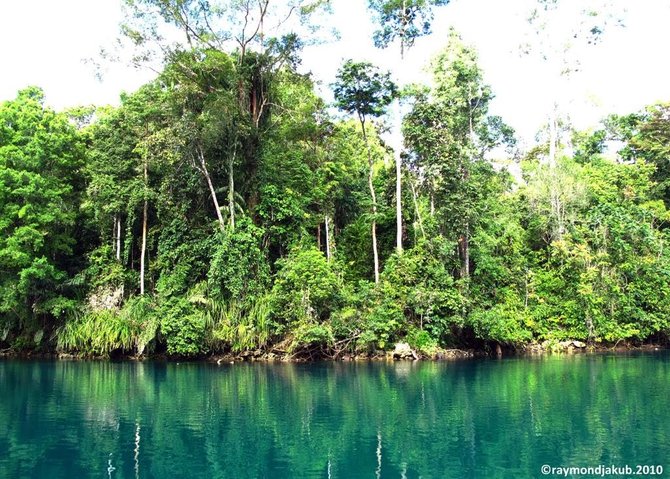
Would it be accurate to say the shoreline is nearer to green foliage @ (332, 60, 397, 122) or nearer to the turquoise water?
the turquoise water

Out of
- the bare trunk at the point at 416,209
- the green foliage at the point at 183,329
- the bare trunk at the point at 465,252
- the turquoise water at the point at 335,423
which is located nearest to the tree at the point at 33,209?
the green foliage at the point at 183,329

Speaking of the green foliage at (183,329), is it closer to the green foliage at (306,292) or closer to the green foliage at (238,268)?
the green foliage at (238,268)

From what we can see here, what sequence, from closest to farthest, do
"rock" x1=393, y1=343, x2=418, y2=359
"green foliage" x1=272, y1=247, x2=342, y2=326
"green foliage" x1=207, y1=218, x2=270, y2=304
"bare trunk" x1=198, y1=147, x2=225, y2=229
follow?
"rock" x1=393, y1=343, x2=418, y2=359
"green foliage" x1=272, y1=247, x2=342, y2=326
"green foliage" x1=207, y1=218, x2=270, y2=304
"bare trunk" x1=198, y1=147, x2=225, y2=229

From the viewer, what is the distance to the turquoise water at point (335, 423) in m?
8.73

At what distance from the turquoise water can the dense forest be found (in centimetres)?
540

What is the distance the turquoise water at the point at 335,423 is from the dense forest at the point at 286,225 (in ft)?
17.7

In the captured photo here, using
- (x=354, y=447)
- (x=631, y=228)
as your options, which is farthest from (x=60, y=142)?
(x=631, y=228)

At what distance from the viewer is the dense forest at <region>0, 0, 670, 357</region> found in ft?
81.8

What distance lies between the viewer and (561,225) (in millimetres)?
29766

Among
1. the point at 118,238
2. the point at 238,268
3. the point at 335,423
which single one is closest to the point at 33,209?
the point at 118,238

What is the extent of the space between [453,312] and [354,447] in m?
16.1

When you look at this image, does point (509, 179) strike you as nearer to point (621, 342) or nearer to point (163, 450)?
point (621, 342)

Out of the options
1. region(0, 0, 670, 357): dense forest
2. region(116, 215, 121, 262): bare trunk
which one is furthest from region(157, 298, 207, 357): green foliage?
region(116, 215, 121, 262): bare trunk

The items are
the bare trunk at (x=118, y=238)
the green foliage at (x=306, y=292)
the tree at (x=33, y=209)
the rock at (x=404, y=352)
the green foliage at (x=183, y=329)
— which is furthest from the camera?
the bare trunk at (x=118, y=238)
